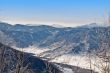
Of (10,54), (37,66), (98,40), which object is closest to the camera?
(98,40)

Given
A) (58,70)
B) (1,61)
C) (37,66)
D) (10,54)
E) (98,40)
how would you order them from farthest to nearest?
(37,66), (58,70), (10,54), (98,40), (1,61)

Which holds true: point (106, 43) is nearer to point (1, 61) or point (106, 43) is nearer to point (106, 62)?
point (106, 62)

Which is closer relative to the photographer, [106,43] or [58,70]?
[106,43]

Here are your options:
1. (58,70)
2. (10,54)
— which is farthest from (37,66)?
(10,54)

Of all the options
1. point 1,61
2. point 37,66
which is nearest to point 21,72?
point 1,61

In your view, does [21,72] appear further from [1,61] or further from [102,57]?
[102,57]

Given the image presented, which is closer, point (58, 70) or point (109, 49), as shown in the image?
point (109, 49)

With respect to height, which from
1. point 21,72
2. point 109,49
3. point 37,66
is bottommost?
point 37,66

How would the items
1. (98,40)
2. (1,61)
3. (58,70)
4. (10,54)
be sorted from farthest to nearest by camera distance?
1. (58,70)
2. (10,54)
3. (98,40)
4. (1,61)

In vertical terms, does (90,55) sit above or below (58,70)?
above
